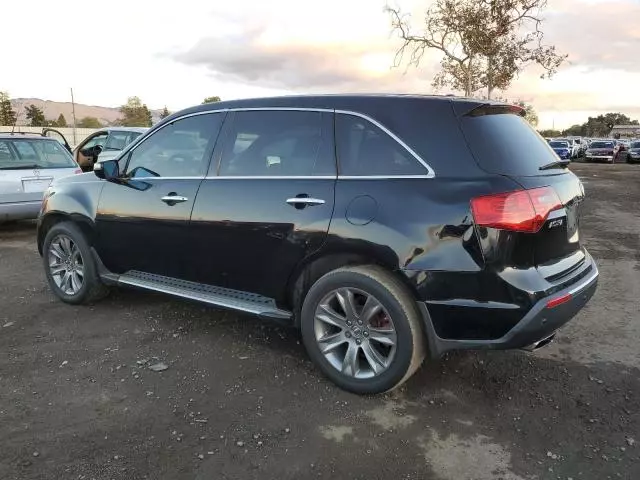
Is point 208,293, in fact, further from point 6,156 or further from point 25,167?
point 6,156

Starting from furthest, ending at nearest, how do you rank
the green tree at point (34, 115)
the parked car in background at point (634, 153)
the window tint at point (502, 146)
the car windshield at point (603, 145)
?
the green tree at point (34, 115) < the car windshield at point (603, 145) < the parked car in background at point (634, 153) < the window tint at point (502, 146)

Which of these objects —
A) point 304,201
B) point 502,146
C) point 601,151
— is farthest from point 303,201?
point 601,151

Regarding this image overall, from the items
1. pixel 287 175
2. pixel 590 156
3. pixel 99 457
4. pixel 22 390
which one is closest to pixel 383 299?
pixel 287 175

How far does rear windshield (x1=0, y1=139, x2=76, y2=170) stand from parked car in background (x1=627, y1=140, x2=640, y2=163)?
1432 inches

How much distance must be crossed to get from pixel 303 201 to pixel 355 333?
0.87 metres

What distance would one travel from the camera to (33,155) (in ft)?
27.2

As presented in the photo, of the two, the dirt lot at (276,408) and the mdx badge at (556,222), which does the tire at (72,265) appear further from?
the mdx badge at (556,222)

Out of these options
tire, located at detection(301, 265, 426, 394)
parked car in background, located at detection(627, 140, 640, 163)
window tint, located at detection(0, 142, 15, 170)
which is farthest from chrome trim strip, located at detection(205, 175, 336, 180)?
parked car in background, located at detection(627, 140, 640, 163)

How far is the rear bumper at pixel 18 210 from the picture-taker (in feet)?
25.1

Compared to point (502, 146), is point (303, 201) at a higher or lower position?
lower

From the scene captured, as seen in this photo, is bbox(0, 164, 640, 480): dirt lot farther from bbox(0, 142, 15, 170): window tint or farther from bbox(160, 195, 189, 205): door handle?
bbox(0, 142, 15, 170): window tint

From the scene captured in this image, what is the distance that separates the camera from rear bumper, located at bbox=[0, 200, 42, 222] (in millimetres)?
7660

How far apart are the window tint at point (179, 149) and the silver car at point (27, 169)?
419 cm

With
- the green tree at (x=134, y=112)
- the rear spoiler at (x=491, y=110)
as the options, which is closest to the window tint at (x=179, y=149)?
the rear spoiler at (x=491, y=110)
